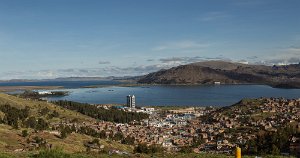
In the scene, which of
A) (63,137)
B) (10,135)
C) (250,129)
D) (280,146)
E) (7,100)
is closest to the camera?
(10,135)

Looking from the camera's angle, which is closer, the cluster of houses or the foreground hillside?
the foreground hillside

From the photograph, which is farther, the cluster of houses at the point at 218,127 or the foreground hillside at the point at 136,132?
the cluster of houses at the point at 218,127

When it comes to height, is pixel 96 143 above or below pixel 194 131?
above

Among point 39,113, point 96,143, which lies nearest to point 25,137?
point 96,143

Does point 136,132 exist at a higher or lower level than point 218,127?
higher

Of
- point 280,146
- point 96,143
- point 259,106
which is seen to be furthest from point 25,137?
point 259,106

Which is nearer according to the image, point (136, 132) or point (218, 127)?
point (136, 132)

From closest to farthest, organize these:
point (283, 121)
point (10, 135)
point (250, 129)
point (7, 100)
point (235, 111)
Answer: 1. point (10, 135)
2. point (250, 129)
3. point (283, 121)
4. point (7, 100)
5. point (235, 111)

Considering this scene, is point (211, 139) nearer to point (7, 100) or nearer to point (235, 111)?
point (235, 111)

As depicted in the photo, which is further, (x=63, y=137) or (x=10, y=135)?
(x=63, y=137)
